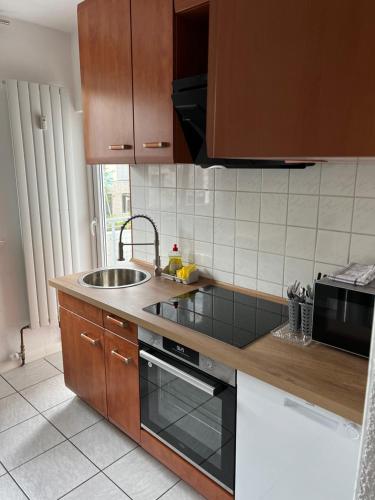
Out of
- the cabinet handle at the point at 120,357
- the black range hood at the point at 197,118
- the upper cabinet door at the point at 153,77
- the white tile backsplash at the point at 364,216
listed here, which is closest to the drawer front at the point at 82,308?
the cabinet handle at the point at 120,357

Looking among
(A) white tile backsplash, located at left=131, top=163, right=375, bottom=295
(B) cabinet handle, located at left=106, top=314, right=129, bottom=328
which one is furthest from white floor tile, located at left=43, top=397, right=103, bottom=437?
(A) white tile backsplash, located at left=131, top=163, right=375, bottom=295

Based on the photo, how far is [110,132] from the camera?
6.42 feet

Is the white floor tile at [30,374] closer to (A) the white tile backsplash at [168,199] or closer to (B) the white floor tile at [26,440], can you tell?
(B) the white floor tile at [26,440]

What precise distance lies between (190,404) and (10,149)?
203cm

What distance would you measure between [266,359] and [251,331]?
23 centimetres

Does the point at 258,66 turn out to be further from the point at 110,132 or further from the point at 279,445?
the point at 110,132

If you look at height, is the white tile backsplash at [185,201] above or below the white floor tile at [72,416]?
above

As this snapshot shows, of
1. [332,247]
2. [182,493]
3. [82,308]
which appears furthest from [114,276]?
[332,247]

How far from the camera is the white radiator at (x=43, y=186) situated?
2.46 meters

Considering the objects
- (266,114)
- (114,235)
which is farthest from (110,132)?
(266,114)

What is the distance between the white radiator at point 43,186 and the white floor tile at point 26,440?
80cm

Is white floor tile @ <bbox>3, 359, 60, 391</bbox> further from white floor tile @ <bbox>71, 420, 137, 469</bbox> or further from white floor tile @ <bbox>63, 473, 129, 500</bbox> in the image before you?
white floor tile @ <bbox>63, 473, 129, 500</bbox>

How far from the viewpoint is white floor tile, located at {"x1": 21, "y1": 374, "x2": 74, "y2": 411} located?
234 cm

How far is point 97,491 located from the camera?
1698mm
